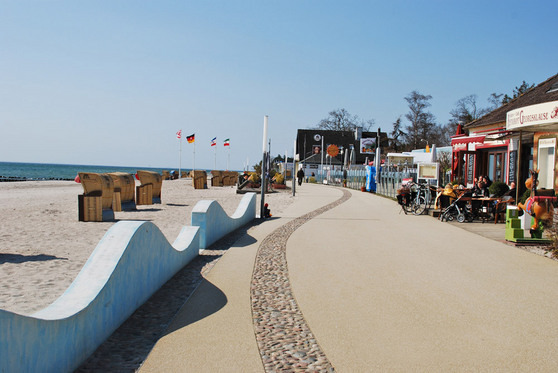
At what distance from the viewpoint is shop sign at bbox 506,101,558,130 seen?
10547mm

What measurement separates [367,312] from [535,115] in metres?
7.62

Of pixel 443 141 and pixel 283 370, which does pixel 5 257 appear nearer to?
pixel 283 370

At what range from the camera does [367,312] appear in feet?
17.7

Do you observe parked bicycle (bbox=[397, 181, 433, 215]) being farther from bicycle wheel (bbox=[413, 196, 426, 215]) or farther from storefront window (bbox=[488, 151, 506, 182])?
storefront window (bbox=[488, 151, 506, 182])

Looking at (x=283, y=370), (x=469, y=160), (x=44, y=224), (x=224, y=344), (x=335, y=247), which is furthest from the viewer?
(x=469, y=160)

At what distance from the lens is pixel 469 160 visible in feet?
84.6

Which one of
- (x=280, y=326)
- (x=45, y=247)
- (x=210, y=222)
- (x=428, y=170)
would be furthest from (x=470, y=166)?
(x=280, y=326)

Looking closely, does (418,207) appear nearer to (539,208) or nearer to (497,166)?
(539,208)

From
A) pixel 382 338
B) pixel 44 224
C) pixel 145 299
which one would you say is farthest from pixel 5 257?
pixel 382 338

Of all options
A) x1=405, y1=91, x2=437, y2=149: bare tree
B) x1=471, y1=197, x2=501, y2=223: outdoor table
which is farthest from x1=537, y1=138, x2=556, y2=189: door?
x1=405, y1=91, x2=437, y2=149: bare tree

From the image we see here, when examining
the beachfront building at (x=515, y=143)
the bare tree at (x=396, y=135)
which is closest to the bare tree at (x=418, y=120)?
the bare tree at (x=396, y=135)

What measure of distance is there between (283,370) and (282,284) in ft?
9.34

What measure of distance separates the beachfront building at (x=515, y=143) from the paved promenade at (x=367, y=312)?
10.5ft

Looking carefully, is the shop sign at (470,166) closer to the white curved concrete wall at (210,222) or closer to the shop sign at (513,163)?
the shop sign at (513,163)
